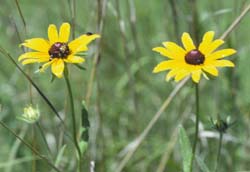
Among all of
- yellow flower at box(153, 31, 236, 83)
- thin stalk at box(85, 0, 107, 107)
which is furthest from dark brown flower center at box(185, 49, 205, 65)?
thin stalk at box(85, 0, 107, 107)

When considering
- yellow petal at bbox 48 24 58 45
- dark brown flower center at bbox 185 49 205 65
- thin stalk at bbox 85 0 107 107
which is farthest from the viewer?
thin stalk at bbox 85 0 107 107

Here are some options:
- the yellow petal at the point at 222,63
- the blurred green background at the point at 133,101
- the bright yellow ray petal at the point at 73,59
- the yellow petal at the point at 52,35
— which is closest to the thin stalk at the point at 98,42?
the blurred green background at the point at 133,101

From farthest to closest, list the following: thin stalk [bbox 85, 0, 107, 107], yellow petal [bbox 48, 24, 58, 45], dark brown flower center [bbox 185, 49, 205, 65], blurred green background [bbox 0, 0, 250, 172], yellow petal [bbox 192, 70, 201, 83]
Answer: blurred green background [bbox 0, 0, 250, 172] → thin stalk [bbox 85, 0, 107, 107] → yellow petal [bbox 48, 24, 58, 45] → dark brown flower center [bbox 185, 49, 205, 65] → yellow petal [bbox 192, 70, 201, 83]

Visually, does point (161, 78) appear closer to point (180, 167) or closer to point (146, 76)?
point (146, 76)

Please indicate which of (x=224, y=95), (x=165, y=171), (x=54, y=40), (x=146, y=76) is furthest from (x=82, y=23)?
(x=54, y=40)

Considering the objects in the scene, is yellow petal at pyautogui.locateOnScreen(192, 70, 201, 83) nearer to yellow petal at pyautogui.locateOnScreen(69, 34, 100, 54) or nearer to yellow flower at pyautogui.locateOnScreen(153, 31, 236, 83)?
yellow flower at pyautogui.locateOnScreen(153, 31, 236, 83)

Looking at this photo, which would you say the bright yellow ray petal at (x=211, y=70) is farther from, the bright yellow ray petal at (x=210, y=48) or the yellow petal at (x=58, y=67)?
the yellow petal at (x=58, y=67)
